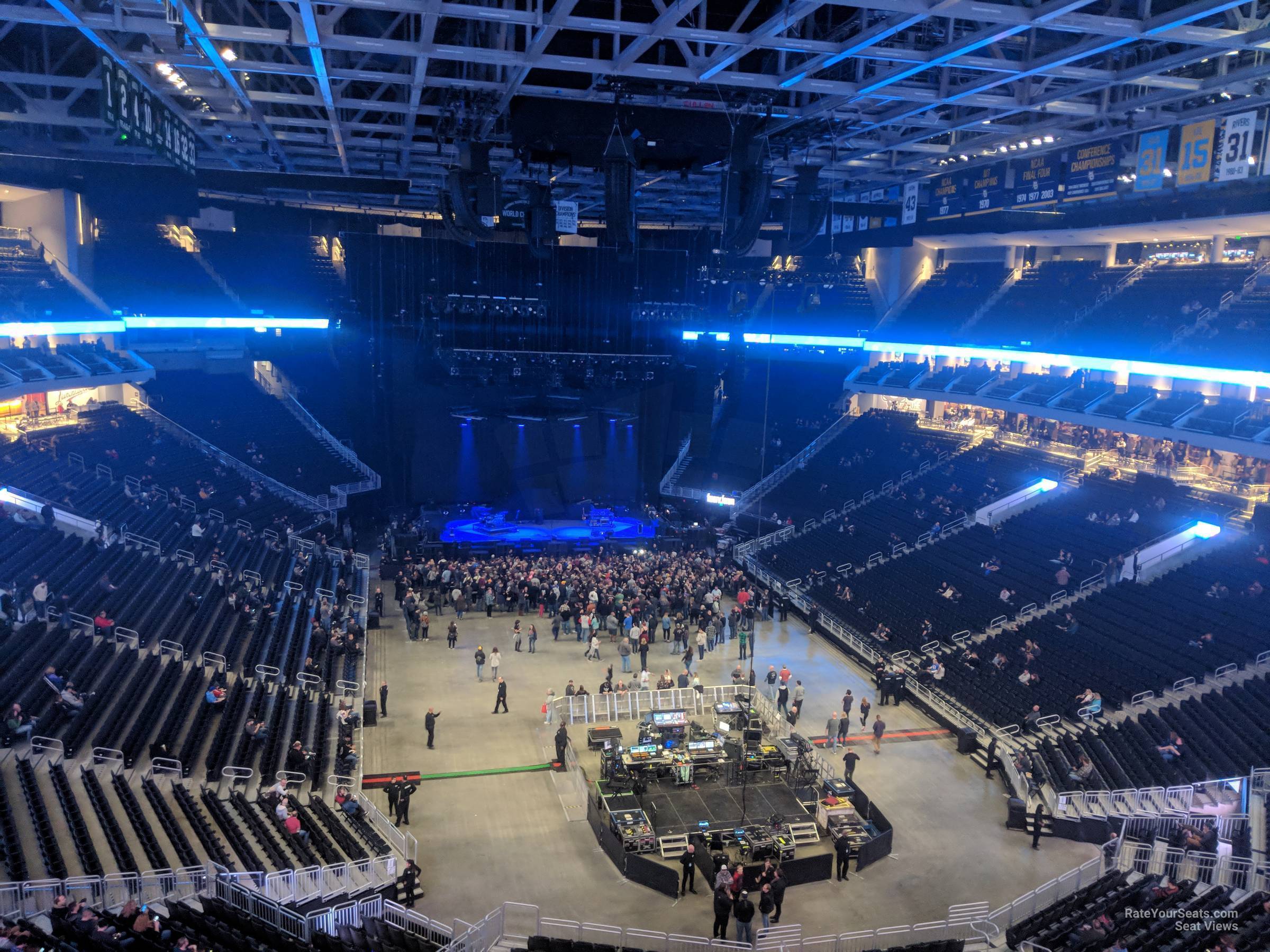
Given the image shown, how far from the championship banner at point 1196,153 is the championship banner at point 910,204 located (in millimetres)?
7476

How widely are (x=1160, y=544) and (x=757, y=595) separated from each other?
33.4ft

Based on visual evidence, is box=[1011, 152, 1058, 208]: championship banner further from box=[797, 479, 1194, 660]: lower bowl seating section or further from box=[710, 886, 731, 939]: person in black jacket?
box=[710, 886, 731, 939]: person in black jacket

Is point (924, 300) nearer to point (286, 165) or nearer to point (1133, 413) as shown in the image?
point (1133, 413)

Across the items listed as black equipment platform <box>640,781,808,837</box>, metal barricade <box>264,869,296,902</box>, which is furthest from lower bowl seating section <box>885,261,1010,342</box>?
metal barricade <box>264,869,296,902</box>

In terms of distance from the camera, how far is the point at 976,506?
2750 cm

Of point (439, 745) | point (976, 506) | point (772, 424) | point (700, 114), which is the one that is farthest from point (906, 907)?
point (772, 424)

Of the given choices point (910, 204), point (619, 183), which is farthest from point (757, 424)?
point (619, 183)

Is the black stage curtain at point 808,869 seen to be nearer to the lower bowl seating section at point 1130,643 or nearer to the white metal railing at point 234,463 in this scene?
the lower bowl seating section at point 1130,643

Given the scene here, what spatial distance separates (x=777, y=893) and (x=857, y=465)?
903 inches

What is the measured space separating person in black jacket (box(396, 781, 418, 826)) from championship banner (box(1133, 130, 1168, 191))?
58.5ft

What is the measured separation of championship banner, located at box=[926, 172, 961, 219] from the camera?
76.7ft

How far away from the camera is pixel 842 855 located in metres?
13.5

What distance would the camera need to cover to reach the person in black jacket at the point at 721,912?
38.7ft

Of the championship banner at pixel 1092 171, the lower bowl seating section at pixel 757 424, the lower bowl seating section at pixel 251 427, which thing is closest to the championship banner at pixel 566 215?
the championship banner at pixel 1092 171
